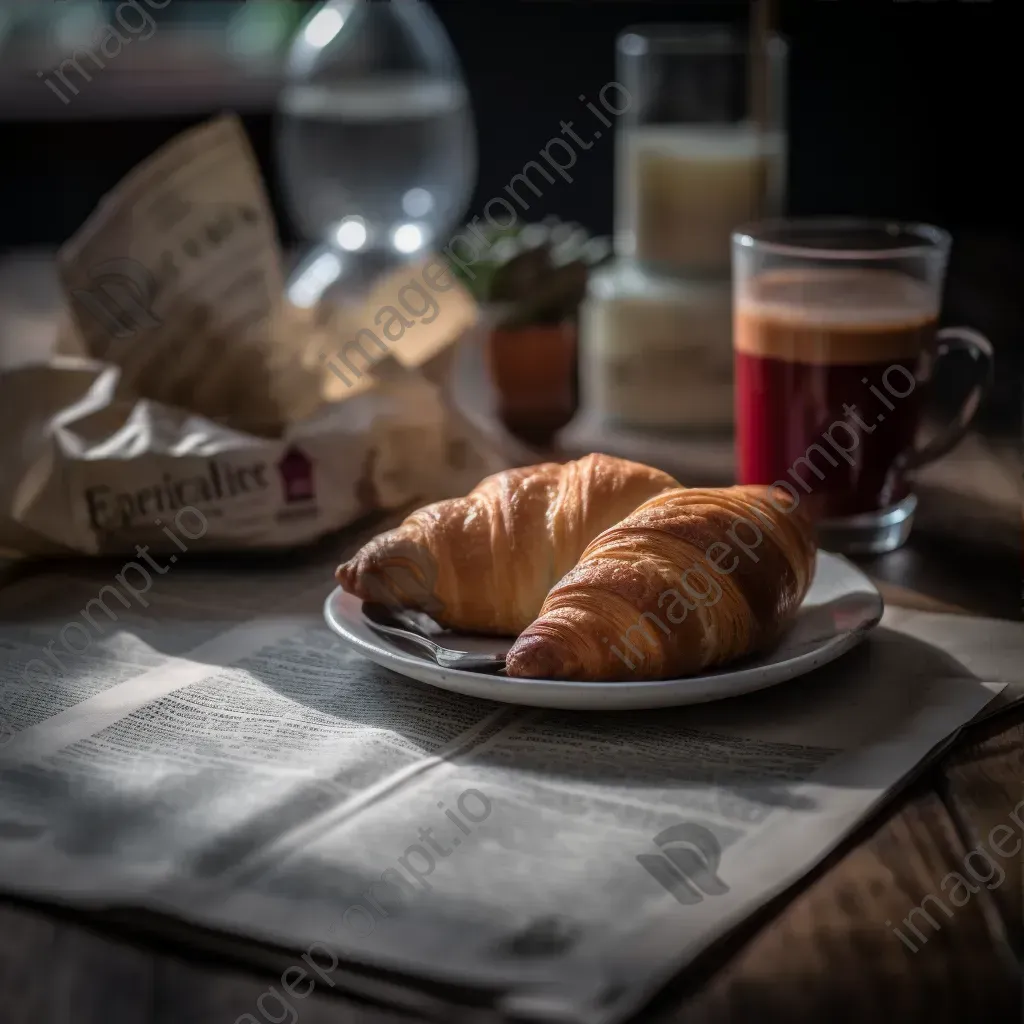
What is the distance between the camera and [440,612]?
0.68 metres

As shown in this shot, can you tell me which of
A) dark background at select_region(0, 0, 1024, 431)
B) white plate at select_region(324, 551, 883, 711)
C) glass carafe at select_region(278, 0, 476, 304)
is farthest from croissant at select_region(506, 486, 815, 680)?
glass carafe at select_region(278, 0, 476, 304)

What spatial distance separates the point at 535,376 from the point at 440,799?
22.1 inches

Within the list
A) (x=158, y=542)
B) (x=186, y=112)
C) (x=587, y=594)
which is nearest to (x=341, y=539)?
(x=158, y=542)

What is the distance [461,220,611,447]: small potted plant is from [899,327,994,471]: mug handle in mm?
282

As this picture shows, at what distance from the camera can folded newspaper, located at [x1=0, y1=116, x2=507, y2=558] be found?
843 millimetres

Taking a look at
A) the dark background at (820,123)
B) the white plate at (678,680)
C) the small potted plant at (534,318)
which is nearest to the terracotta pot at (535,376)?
the small potted plant at (534,318)

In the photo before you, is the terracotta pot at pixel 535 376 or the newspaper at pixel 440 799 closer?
the newspaper at pixel 440 799

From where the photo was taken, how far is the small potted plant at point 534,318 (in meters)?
1.03

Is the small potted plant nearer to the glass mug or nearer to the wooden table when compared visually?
the glass mug

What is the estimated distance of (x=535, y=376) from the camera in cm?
105

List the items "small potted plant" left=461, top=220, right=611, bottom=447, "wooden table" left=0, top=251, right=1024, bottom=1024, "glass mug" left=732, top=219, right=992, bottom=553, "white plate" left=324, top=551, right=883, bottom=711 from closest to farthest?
"wooden table" left=0, top=251, right=1024, bottom=1024
"white plate" left=324, top=551, right=883, bottom=711
"glass mug" left=732, top=219, right=992, bottom=553
"small potted plant" left=461, top=220, right=611, bottom=447

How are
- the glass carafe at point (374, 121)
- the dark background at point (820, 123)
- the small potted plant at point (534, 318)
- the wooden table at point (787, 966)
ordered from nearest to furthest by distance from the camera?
the wooden table at point (787, 966)
the small potted plant at point (534, 318)
the glass carafe at point (374, 121)
the dark background at point (820, 123)

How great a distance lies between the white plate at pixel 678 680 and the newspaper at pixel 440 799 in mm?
20

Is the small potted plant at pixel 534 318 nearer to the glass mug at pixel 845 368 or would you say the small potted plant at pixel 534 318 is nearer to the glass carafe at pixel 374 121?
the glass mug at pixel 845 368
